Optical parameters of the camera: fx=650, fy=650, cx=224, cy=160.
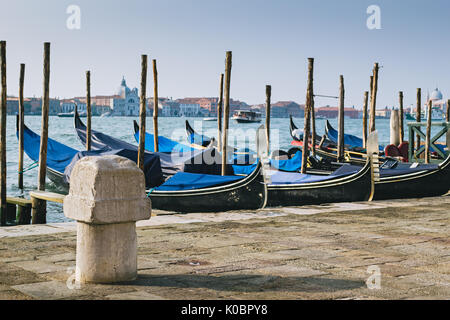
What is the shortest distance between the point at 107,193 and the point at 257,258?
1.54m

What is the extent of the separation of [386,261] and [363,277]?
633 mm

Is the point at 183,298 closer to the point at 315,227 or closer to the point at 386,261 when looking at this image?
the point at 386,261

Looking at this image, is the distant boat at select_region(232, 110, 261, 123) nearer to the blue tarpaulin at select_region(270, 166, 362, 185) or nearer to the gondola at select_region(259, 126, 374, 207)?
the blue tarpaulin at select_region(270, 166, 362, 185)

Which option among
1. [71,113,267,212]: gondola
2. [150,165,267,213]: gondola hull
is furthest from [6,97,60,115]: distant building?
[150,165,267,213]: gondola hull

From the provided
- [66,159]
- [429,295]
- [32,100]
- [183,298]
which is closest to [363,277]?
[429,295]

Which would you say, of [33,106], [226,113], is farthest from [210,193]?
[33,106]

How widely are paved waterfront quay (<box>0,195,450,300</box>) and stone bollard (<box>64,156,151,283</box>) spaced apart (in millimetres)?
130

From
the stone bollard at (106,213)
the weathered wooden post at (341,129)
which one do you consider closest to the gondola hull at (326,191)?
the weathered wooden post at (341,129)

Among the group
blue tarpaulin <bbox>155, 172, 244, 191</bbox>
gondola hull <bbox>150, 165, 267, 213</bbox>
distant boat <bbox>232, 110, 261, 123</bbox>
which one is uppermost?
distant boat <bbox>232, 110, 261, 123</bbox>

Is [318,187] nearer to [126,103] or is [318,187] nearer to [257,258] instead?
[257,258]

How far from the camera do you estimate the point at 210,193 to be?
10.9m

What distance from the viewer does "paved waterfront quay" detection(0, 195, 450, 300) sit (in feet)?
12.7

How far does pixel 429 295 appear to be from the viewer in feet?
12.5

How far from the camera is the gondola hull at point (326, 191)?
35.9 ft
